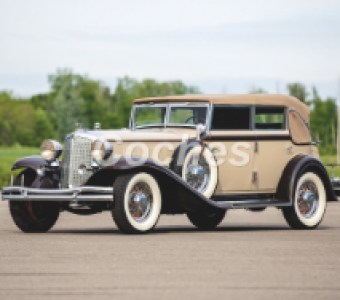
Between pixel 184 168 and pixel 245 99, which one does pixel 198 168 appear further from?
pixel 245 99

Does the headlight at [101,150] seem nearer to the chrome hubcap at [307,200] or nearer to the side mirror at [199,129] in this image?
the side mirror at [199,129]

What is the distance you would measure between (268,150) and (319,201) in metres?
1.35

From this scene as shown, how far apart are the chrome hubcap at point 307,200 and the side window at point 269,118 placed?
3.63 ft

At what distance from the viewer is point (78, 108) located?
429ft

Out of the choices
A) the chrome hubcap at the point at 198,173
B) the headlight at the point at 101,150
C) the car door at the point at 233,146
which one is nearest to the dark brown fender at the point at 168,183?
the headlight at the point at 101,150

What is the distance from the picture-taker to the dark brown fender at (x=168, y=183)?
12547mm

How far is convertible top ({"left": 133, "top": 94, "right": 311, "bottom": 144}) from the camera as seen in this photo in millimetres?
14484

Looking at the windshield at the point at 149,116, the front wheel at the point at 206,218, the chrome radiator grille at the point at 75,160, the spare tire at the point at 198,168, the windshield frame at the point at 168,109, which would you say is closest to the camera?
the chrome radiator grille at the point at 75,160

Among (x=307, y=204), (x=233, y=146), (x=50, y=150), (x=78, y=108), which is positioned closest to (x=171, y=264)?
(x=50, y=150)

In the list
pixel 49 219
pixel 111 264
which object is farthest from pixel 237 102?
pixel 111 264

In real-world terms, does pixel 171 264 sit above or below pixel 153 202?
below

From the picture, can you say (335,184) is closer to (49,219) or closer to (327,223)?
(327,223)

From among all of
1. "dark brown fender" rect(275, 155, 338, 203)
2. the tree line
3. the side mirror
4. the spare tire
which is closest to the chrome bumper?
the spare tire

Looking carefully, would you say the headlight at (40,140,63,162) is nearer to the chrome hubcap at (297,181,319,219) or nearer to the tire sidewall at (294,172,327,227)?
the tire sidewall at (294,172,327,227)
